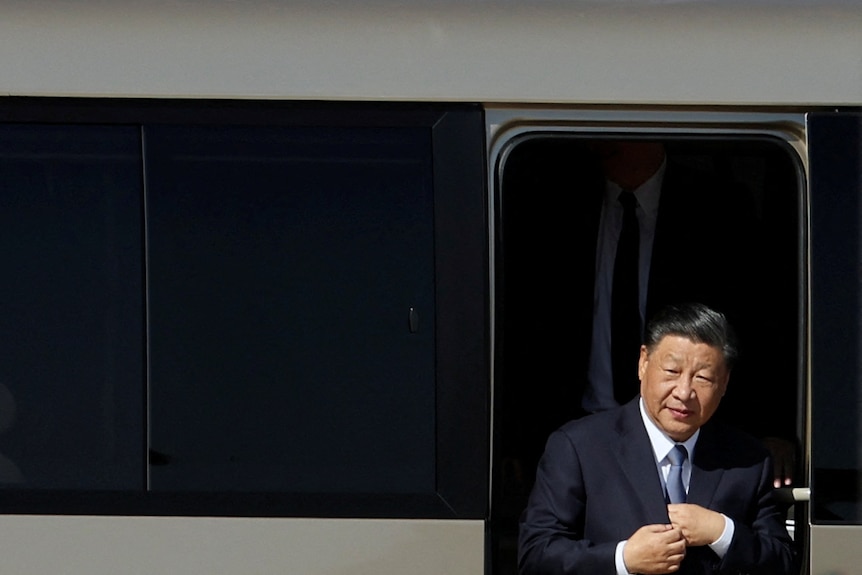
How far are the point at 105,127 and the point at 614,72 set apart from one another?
4.81 ft

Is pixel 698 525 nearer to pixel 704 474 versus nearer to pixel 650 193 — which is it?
pixel 704 474

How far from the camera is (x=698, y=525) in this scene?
137 inches

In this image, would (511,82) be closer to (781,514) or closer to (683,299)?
(683,299)

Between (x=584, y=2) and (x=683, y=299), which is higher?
(x=584, y=2)

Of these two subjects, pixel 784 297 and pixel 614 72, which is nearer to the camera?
pixel 614 72

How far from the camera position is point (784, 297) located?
13.2ft

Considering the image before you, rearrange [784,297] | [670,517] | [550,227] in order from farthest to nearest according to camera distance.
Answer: [550,227], [784,297], [670,517]

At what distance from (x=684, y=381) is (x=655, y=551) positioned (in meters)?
0.47

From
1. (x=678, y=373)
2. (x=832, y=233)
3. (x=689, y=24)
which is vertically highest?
(x=689, y=24)

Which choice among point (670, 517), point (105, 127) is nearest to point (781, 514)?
point (670, 517)

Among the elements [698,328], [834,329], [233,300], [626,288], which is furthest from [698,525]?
[233,300]

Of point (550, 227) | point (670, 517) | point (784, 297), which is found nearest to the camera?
point (670, 517)

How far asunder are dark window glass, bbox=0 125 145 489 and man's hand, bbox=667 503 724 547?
154 centimetres

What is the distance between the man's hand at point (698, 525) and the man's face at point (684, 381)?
234 millimetres
